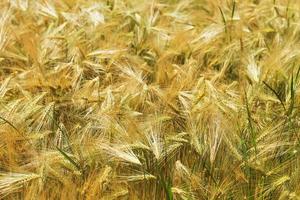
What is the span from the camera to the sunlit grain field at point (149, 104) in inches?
60.6

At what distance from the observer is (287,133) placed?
1.66 metres

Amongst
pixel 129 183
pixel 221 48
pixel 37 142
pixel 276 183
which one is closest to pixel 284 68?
pixel 221 48

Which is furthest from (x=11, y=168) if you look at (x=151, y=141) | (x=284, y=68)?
(x=284, y=68)

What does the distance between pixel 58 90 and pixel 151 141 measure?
43 centimetres

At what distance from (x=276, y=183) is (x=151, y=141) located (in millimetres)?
348

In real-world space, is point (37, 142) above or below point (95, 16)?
below

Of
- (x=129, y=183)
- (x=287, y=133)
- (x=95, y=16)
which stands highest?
(x=95, y=16)

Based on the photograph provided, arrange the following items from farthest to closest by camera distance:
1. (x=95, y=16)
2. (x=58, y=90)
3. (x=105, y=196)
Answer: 1. (x=95, y=16)
2. (x=58, y=90)
3. (x=105, y=196)

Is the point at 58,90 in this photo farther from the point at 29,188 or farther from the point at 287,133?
the point at 287,133

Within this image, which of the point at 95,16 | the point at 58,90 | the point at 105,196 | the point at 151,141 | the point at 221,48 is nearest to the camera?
the point at 105,196

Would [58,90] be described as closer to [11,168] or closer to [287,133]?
[11,168]

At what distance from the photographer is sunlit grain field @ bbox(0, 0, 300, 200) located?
1538 mm

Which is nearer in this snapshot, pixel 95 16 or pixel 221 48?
pixel 221 48

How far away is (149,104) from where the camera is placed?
1.79m
